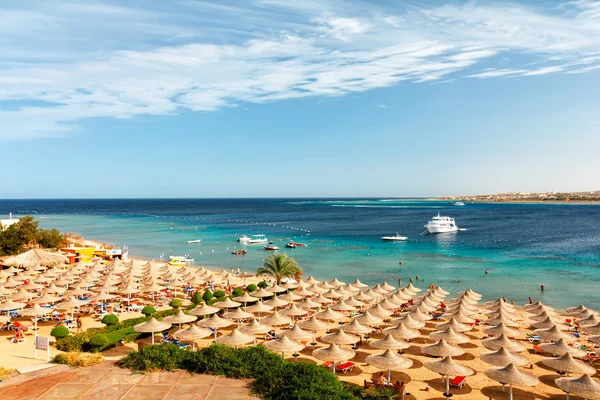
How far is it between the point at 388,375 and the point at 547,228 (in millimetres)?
94597

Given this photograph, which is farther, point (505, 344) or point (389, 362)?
point (505, 344)

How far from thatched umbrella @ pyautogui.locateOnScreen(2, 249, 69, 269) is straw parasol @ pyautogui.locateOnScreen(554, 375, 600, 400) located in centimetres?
4304

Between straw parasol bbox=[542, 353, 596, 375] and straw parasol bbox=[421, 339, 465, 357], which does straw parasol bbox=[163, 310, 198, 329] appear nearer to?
straw parasol bbox=[421, 339, 465, 357]

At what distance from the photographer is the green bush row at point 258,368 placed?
1214 cm

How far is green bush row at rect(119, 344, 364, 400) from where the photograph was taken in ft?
39.8

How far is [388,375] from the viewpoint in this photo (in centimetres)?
1753

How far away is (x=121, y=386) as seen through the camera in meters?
12.5

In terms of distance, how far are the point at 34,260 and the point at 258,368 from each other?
37.2 meters

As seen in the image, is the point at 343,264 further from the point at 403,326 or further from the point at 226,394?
the point at 226,394

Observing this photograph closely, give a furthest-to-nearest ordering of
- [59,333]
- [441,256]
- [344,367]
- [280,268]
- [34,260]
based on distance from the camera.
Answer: [441,256] < [34,260] < [280,268] < [59,333] < [344,367]

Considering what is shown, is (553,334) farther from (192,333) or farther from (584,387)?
(192,333)

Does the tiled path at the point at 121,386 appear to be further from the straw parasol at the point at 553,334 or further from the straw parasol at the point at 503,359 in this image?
the straw parasol at the point at 553,334

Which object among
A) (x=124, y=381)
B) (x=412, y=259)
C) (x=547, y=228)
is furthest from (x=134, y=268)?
(x=547, y=228)

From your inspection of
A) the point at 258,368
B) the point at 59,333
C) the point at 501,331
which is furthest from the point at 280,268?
the point at 258,368
